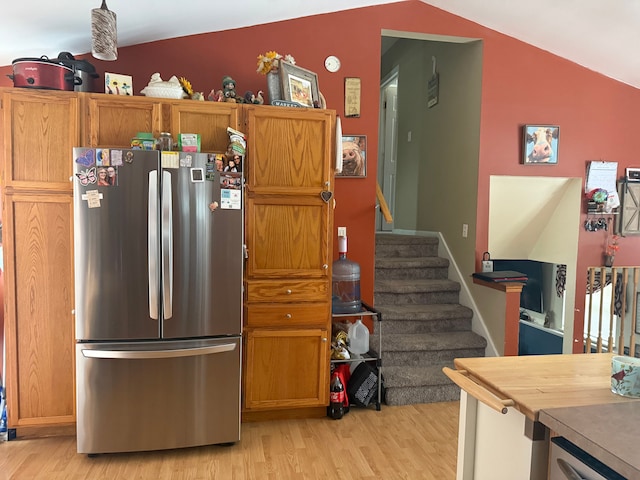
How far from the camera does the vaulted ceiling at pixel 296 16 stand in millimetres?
2617

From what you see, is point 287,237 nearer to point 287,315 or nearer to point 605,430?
point 287,315

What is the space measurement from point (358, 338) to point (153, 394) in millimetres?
1536

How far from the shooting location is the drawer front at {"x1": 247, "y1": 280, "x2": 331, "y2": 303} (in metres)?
2.83

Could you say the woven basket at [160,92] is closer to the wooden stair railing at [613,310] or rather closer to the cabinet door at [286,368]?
the cabinet door at [286,368]

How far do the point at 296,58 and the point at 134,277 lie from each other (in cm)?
211

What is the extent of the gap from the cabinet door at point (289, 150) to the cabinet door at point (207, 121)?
123mm

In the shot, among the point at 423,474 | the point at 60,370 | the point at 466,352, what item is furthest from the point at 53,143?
the point at 466,352

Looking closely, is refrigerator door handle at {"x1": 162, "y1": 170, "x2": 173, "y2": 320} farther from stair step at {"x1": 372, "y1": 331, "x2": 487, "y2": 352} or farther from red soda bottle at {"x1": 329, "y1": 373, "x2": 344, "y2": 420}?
stair step at {"x1": 372, "y1": 331, "x2": 487, "y2": 352}

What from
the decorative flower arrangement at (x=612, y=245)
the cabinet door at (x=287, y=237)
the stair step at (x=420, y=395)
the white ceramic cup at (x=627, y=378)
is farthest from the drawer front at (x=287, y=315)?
the decorative flower arrangement at (x=612, y=245)

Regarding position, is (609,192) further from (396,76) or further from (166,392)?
(166,392)

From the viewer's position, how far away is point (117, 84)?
2.69 metres

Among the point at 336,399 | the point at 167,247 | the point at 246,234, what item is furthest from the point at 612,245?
the point at 167,247

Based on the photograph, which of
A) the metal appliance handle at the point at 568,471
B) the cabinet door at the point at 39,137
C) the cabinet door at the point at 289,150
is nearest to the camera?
the metal appliance handle at the point at 568,471

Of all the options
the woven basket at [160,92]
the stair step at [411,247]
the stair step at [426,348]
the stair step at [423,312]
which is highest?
the woven basket at [160,92]
